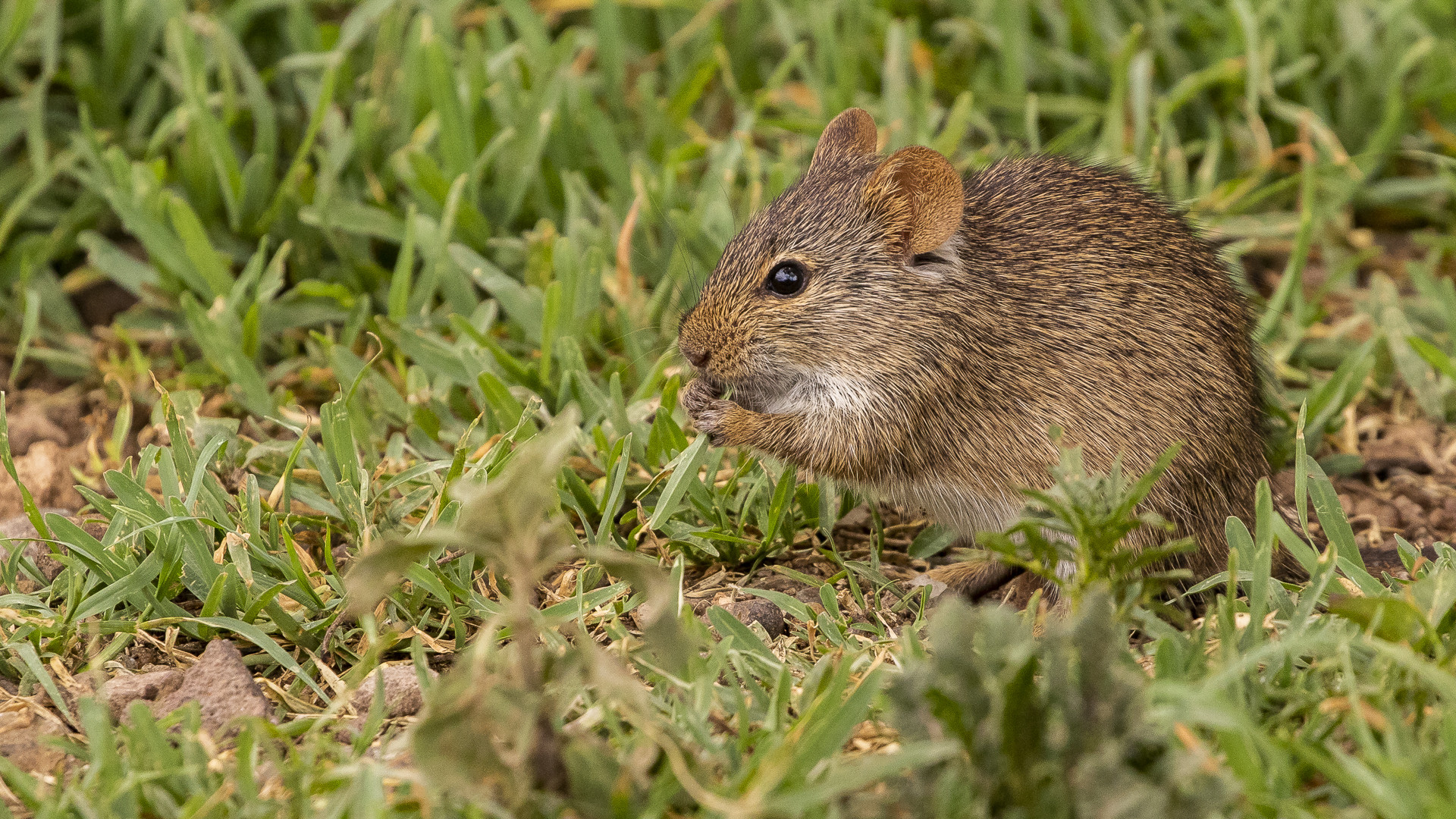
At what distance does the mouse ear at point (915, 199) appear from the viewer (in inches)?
137

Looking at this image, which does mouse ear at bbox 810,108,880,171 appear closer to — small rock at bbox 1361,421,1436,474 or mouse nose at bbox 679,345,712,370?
mouse nose at bbox 679,345,712,370

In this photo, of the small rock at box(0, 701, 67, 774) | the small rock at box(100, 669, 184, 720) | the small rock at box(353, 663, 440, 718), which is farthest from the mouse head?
the small rock at box(0, 701, 67, 774)

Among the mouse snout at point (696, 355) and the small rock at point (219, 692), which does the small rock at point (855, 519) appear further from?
the small rock at point (219, 692)

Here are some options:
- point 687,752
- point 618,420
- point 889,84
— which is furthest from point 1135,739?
point 889,84

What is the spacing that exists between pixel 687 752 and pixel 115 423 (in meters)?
2.56

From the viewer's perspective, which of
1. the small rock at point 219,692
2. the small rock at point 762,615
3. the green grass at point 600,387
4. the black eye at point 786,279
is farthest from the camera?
the black eye at point 786,279

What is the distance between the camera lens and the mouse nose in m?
3.68

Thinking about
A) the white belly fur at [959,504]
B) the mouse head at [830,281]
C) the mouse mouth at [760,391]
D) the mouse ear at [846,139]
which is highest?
the mouse ear at [846,139]

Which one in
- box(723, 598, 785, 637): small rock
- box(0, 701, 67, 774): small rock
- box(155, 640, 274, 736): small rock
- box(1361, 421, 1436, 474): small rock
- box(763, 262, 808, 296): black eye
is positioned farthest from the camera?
box(1361, 421, 1436, 474): small rock

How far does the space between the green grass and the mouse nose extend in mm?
163

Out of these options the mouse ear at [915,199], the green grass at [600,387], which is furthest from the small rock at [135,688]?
the mouse ear at [915,199]

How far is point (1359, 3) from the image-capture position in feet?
18.3

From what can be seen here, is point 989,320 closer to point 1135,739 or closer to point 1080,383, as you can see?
point 1080,383

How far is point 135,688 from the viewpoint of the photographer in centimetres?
295
